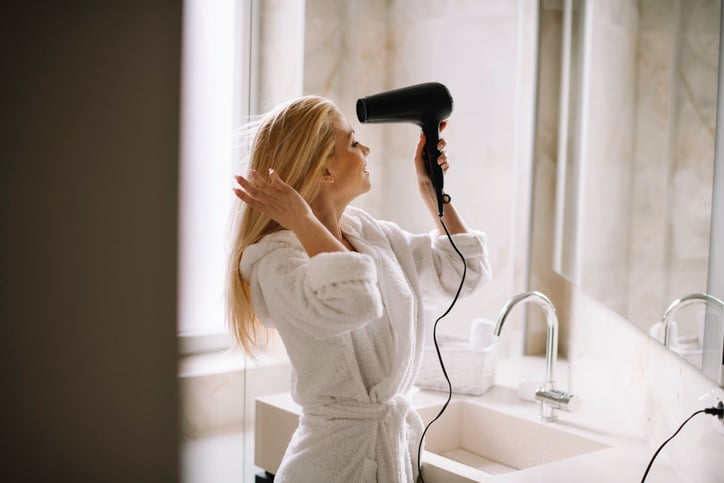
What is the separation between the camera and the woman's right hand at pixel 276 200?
108 cm

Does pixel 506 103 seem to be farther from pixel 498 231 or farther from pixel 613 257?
pixel 613 257

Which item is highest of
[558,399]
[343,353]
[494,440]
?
[343,353]

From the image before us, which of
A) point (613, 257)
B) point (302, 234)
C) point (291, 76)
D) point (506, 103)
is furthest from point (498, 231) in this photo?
point (302, 234)

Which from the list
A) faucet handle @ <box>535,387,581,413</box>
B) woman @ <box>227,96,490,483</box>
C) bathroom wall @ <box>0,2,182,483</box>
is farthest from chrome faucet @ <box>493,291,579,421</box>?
bathroom wall @ <box>0,2,182,483</box>

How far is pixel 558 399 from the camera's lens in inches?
58.5

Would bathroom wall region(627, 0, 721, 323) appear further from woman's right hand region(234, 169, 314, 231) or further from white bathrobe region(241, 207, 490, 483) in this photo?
woman's right hand region(234, 169, 314, 231)

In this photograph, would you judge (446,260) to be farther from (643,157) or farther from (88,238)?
(88,238)

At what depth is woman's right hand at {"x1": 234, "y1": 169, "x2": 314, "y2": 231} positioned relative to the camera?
1.08 metres

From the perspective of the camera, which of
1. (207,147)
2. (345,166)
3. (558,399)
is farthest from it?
(558,399)

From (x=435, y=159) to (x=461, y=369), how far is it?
59 cm

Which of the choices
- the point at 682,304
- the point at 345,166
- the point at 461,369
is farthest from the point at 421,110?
the point at 461,369

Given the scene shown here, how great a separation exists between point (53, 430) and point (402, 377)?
3.26ft

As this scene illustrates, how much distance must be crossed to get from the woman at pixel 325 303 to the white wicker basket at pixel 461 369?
0.43m

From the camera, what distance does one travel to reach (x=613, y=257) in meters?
1.55
